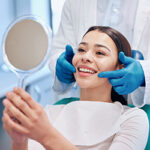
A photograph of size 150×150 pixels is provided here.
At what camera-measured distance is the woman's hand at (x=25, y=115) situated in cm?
70

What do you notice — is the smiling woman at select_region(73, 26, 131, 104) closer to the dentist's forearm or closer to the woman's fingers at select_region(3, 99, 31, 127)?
the dentist's forearm

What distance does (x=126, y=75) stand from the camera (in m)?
1.12

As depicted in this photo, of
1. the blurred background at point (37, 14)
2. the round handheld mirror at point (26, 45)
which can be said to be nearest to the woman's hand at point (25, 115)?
the round handheld mirror at point (26, 45)

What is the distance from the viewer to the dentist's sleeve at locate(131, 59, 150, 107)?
1.18 metres

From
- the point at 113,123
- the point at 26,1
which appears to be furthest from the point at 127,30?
the point at 26,1

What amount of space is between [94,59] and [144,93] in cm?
30

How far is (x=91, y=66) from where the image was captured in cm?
118

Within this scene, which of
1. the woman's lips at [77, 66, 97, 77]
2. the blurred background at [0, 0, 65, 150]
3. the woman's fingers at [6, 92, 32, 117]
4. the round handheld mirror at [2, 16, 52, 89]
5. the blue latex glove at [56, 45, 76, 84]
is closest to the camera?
the woman's fingers at [6, 92, 32, 117]

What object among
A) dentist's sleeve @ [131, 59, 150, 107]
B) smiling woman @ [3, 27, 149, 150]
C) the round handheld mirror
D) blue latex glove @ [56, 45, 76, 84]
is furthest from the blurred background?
the round handheld mirror

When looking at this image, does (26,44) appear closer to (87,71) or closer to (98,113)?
(87,71)

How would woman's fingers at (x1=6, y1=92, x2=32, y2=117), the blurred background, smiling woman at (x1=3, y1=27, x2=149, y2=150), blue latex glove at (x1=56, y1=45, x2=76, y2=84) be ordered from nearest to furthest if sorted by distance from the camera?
woman's fingers at (x1=6, y1=92, x2=32, y2=117) < smiling woman at (x1=3, y1=27, x2=149, y2=150) < blue latex glove at (x1=56, y1=45, x2=76, y2=84) < the blurred background

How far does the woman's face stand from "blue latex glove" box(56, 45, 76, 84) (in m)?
0.04

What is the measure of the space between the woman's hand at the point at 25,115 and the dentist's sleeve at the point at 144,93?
618 millimetres

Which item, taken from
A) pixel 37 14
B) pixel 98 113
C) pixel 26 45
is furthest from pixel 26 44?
pixel 37 14
